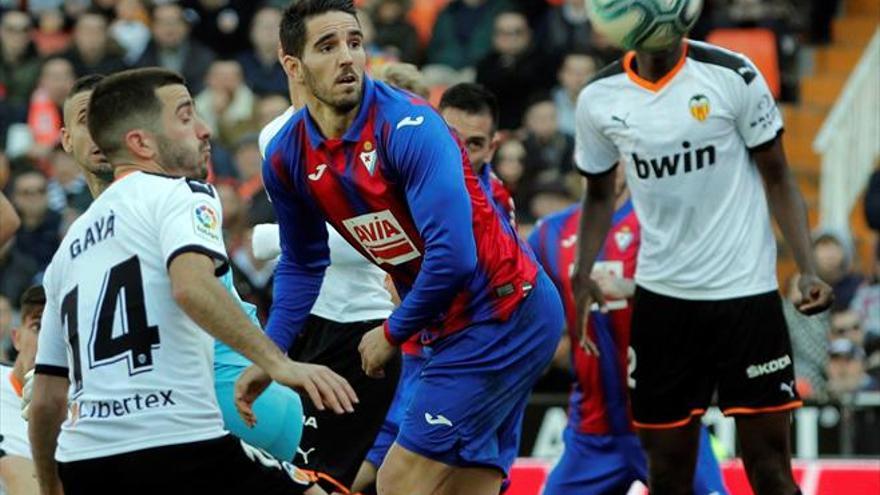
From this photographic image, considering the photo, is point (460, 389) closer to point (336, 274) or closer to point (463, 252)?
point (463, 252)

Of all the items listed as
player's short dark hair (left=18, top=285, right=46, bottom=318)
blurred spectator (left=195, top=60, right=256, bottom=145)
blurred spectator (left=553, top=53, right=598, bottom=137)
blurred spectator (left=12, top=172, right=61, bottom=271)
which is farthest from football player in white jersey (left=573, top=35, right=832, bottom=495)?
blurred spectator (left=195, top=60, right=256, bottom=145)

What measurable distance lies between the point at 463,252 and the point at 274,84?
11.5 meters

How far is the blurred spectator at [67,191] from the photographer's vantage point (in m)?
16.9

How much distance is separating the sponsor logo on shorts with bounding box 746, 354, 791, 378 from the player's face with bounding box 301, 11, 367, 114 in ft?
7.68

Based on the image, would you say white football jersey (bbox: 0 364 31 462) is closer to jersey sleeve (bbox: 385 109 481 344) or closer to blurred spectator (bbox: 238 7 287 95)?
jersey sleeve (bbox: 385 109 481 344)

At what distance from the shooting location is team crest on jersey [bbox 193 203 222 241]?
260 inches

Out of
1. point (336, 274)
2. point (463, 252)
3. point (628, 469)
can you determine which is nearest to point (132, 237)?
point (463, 252)

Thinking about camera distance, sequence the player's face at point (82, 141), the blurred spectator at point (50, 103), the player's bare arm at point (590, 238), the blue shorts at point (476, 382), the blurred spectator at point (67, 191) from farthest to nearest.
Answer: the blurred spectator at point (50, 103)
the blurred spectator at point (67, 191)
the player's bare arm at point (590, 238)
the player's face at point (82, 141)
the blue shorts at point (476, 382)

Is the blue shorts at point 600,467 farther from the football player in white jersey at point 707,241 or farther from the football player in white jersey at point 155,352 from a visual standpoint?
the football player in white jersey at point 155,352

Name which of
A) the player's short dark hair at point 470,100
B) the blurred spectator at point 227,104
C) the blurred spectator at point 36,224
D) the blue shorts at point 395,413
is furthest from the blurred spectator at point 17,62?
the blue shorts at point 395,413

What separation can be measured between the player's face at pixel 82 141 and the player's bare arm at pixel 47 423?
1108mm

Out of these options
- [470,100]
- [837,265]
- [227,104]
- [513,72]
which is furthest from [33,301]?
[227,104]

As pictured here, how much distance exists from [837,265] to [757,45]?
11.7 ft

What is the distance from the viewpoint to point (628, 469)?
1074 cm
